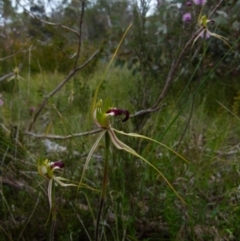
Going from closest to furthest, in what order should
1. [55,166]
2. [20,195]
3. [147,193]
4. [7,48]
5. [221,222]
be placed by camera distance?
[55,166] < [221,222] < [20,195] < [147,193] < [7,48]

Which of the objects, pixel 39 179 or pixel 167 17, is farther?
pixel 167 17

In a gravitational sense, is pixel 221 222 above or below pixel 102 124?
below

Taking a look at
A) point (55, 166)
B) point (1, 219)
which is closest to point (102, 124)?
point (55, 166)

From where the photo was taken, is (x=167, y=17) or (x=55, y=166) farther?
(x=167, y=17)

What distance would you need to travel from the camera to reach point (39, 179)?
177 centimetres

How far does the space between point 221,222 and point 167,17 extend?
7.16 ft

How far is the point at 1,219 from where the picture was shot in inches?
65.1

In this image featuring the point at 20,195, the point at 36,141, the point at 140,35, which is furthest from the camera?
the point at 36,141

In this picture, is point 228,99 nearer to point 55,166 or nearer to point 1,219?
point 1,219

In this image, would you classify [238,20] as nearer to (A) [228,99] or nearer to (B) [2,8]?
(A) [228,99]

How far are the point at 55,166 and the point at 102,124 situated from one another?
0.68ft

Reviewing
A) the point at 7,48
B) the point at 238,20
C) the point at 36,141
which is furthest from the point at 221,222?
the point at 7,48

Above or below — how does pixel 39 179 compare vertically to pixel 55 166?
below

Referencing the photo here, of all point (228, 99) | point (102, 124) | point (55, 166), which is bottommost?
point (228, 99)
